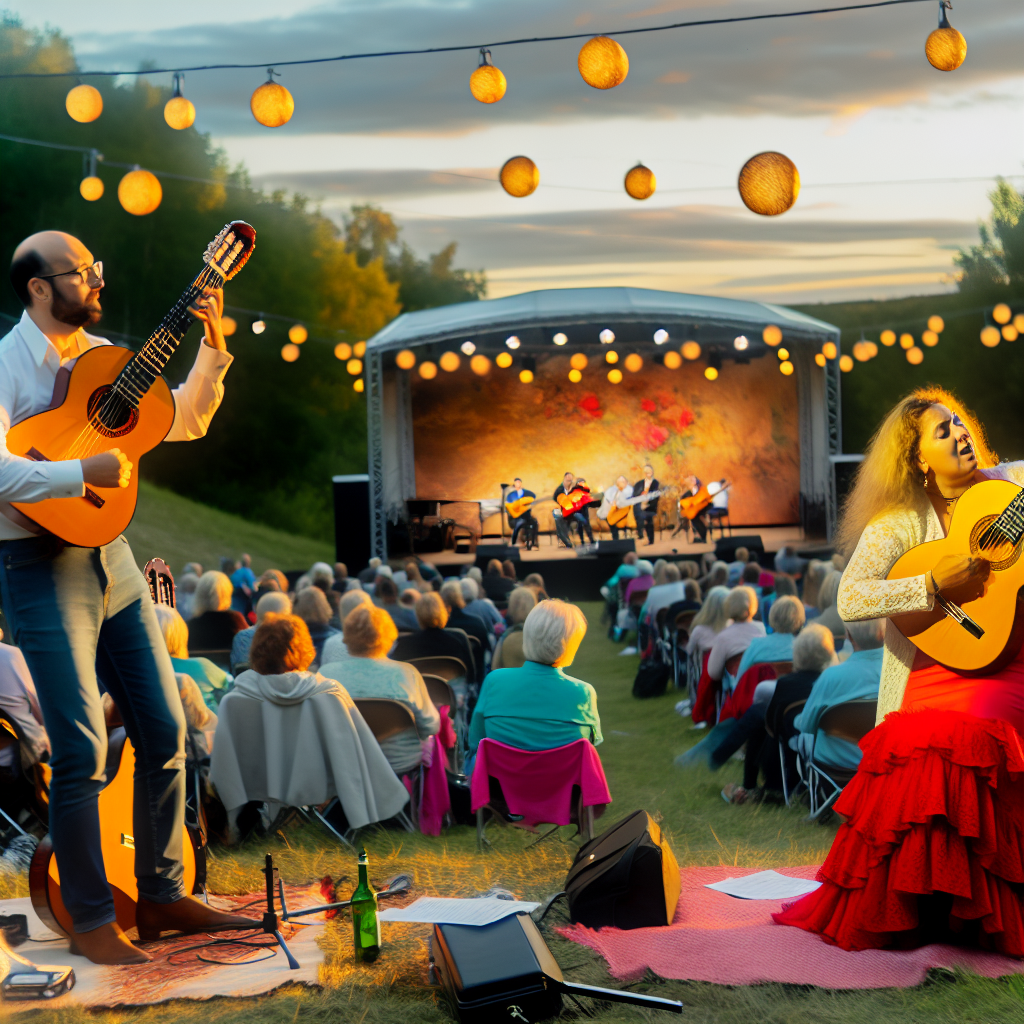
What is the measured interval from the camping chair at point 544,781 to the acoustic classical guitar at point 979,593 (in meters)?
1.37

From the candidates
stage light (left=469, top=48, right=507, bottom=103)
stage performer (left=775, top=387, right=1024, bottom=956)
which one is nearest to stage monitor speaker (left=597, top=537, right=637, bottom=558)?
stage light (left=469, top=48, right=507, bottom=103)

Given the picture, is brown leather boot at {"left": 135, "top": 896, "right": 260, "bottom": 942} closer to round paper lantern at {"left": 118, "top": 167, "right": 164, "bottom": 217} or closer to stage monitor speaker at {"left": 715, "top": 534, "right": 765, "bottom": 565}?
round paper lantern at {"left": 118, "top": 167, "right": 164, "bottom": 217}

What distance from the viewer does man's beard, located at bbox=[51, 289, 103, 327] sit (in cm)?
245

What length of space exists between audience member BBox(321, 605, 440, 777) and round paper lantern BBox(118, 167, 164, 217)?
3719mm

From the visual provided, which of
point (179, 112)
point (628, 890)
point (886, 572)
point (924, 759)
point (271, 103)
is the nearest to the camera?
point (924, 759)

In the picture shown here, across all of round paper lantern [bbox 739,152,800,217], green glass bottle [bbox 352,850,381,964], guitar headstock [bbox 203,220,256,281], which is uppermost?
round paper lantern [bbox 739,152,800,217]

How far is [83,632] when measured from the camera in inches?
95.3

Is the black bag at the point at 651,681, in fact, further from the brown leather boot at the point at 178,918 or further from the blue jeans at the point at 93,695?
the blue jeans at the point at 93,695

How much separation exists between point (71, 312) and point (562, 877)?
235 centimetres

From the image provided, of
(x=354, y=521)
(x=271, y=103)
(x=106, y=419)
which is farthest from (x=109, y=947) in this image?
(x=354, y=521)

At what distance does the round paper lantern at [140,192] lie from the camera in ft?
22.1

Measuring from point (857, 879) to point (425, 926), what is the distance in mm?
1197

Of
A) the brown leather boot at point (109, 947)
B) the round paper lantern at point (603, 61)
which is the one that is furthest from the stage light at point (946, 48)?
the brown leather boot at point (109, 947)

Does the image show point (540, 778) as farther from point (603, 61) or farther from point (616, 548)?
point (616, 548)
